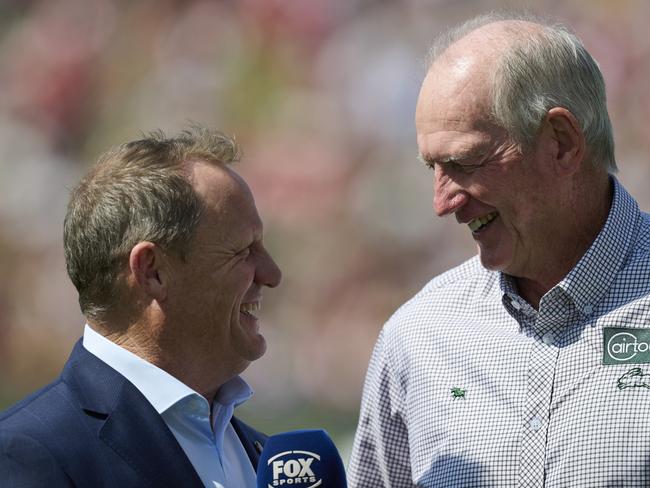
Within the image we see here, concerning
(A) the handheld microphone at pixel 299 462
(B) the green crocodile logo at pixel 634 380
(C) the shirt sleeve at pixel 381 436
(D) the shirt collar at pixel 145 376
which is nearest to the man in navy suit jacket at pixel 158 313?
(D) the shirt collar at pixel 145 376

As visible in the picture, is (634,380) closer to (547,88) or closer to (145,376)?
(547,88)

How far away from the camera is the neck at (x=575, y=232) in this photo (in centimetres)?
278

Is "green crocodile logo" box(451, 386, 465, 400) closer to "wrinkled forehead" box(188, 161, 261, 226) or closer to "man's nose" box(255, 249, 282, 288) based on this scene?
"man's nose" box(255, 249, 282, 288)

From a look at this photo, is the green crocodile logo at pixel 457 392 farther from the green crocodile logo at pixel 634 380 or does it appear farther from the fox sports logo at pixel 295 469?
A: the fox sports logo at pixel 295 469

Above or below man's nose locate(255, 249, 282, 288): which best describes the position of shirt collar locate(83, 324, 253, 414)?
below

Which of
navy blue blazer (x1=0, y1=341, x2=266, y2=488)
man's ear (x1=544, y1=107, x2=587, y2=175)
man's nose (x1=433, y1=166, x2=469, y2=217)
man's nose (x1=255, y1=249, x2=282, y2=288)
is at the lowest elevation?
navy blue blazer (x1=0, y1=341, x2=266, y2=488)

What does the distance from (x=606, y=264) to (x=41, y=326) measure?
4805 mm

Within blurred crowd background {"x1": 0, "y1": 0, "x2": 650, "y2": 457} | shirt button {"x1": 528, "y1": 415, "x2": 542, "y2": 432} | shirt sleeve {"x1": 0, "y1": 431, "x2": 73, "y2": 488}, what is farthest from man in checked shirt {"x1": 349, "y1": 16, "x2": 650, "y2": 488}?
blurred crowd background {"x1": 0, "y1": 0, "x2": 650, "y2": 457}

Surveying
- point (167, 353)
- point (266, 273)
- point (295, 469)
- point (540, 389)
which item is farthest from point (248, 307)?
point (540, 389)

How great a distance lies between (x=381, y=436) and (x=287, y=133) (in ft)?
12.6

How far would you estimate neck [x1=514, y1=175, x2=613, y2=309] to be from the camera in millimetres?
2777

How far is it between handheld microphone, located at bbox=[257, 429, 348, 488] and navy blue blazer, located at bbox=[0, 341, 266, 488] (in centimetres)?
19

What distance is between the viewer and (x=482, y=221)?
9.15 ft

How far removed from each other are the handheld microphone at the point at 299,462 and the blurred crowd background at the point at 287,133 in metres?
3.82
